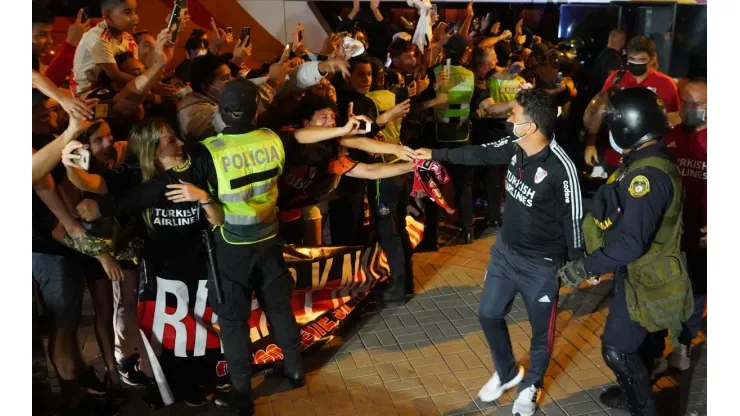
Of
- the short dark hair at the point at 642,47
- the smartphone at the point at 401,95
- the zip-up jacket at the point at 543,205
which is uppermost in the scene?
the short dark hair at the point at 642,47

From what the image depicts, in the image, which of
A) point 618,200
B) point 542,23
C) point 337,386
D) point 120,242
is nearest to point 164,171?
point 120,242

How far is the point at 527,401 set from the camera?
171 inches

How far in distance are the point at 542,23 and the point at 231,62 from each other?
252 inches

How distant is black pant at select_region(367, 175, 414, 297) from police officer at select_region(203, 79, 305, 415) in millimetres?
1632

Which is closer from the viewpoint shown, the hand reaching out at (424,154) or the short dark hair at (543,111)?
the short dark hair at (543,111)

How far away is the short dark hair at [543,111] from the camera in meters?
3.95

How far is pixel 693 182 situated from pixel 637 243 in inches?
65.7

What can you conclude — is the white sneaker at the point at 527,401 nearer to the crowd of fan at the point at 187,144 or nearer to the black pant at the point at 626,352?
the black pant at the point at 626,352

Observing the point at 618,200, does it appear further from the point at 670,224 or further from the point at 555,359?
the point at 555,359

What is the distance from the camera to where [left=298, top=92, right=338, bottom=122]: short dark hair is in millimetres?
5043

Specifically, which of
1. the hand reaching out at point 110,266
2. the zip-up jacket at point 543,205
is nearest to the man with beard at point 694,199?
the zip-up jacket at point 543,205

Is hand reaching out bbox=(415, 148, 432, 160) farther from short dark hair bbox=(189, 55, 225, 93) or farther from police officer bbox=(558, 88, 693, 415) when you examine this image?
short dark hair bbox=(189, 55, 225, 93)

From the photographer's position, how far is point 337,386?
4.78m

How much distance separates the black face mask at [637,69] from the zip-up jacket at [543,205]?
305 cm
